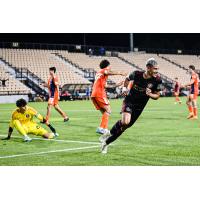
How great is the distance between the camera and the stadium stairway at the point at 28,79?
3516 centimetres

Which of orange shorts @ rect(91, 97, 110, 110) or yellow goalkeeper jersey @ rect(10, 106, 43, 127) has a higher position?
orange shorts @ rect(91, 97, 110, 110)

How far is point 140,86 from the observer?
8375 mm

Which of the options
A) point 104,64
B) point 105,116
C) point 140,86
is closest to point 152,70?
point 140,86

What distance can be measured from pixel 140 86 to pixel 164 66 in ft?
129

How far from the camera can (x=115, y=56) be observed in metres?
45.5

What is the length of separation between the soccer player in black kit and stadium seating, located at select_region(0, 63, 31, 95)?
80.8ft

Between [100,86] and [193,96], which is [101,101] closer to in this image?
[100,86]

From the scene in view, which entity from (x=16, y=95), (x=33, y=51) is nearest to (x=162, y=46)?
(x=33, y=51)

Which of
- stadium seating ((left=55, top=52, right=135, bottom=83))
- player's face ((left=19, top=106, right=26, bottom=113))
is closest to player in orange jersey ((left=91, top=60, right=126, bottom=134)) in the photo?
player's face ((left=19, top=106, right=26, bottom=113))

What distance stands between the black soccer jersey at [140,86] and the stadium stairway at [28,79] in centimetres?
2704

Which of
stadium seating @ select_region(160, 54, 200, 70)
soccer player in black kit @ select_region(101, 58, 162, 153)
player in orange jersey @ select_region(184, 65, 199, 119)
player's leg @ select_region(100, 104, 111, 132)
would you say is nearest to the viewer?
soccer player in black kit @ select_region(101, 58, 162, 153)

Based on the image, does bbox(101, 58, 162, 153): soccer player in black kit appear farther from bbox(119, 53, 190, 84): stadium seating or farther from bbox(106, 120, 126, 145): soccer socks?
bbox(119, 53, 190, 84): stadium seating

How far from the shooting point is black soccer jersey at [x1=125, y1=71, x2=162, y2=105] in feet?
27.2
